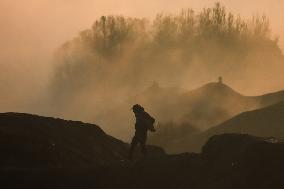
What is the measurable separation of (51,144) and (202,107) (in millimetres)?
103610

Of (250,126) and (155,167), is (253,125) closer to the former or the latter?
(250,126)

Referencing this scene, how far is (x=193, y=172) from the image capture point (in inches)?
946

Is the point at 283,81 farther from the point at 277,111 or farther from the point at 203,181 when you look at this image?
the point at 203,181

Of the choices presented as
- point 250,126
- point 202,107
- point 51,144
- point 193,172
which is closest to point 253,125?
point 250,126

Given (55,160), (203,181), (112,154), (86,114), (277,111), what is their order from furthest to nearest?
1. (86,114)
2. (277,111)
3. (112,154)
4. (55,160)
5. (203,181)

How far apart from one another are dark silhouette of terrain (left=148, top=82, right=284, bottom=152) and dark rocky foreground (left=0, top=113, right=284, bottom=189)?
7669cm

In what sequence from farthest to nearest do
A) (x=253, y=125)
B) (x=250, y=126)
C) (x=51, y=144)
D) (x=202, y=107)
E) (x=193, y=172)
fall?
(x=202, y=107)
(x=250, y=126)
(x=253, y=125)
(x=51, y=144)
(x=193, y=172)

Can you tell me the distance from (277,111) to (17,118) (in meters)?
69.3

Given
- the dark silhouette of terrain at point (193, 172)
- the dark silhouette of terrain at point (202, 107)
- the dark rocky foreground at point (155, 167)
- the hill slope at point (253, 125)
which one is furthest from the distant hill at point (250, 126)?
the dark silhouette of terrain at point (193, 172)

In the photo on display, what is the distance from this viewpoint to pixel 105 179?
2481cm

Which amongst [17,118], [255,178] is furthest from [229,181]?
[17,118]

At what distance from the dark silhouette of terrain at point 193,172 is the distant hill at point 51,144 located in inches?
166

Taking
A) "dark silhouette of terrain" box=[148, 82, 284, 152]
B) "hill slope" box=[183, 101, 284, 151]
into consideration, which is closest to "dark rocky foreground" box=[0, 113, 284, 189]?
"hill slope" box=[183, 101, 284, 151]

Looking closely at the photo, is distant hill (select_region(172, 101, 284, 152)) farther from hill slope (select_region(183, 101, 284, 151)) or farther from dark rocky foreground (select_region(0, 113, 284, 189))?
dark rocky foreground (select_region(0, 113, 284, 189))
